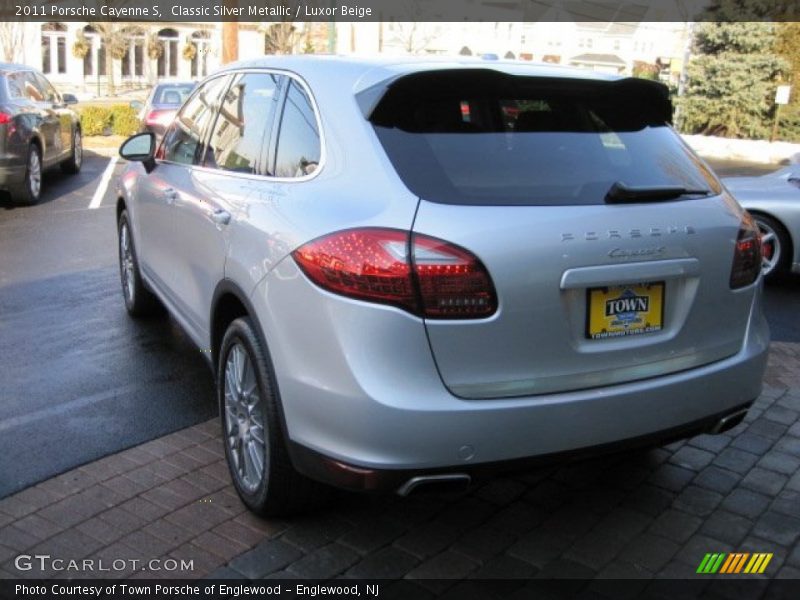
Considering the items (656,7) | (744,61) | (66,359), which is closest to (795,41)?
(744,61)

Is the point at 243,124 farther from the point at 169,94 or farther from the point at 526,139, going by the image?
the point at 169,94

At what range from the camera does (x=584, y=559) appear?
3340 mm

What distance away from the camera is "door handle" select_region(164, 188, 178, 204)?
4.66m

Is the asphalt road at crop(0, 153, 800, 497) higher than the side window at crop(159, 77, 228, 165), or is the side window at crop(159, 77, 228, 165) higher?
the side window at crop(159, 77, 228, 165)

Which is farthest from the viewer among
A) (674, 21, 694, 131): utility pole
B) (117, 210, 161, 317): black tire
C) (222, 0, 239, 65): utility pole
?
(674, 21, 694, 131): utility pole

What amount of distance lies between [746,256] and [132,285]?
13.8 feet

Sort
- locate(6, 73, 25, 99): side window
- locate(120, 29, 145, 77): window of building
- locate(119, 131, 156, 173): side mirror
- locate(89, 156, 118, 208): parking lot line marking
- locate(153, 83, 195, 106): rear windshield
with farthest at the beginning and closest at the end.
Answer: locate(120, 29, 145, 77): window of building → locate(153, 83, 195, 106): rear windshield → locate(89, 156, 118, 208): parking lot line marking → locate(6, 73, 25, 99): side window → locate(119, 131, 156, 173): side mirror

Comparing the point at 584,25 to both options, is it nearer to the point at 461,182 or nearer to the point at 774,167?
the point at 774,167

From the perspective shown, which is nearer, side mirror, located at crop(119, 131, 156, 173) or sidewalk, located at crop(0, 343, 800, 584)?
sidewalk, located at crop(0, 343, 800, 584)

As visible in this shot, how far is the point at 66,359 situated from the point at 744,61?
30.5 meters

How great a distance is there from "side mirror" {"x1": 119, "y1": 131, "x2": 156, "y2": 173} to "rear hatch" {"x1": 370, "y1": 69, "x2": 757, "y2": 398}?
2512 mm

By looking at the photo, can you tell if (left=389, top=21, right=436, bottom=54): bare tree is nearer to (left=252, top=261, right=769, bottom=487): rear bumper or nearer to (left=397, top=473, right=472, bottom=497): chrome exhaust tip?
(left=252, top=261, right=769, bottom=487): rear bumper

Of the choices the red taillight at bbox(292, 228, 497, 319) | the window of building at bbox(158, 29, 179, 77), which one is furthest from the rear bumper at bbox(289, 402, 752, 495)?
the window of building at bbox(158, 29, 179, 77)

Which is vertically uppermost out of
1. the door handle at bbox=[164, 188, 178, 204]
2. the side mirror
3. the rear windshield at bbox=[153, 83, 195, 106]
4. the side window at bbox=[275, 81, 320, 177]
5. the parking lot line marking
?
the side window at bbox=[275, 81, 320, 177]
